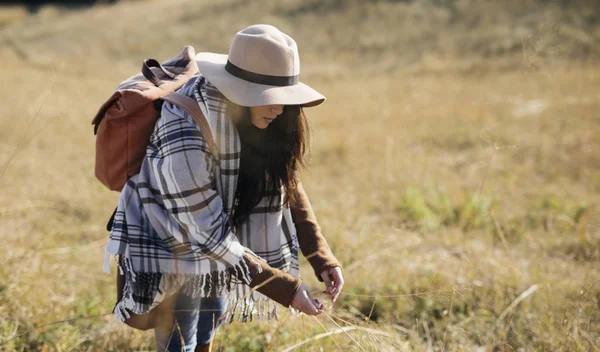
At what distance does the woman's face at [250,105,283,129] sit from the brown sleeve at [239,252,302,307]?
0.43m

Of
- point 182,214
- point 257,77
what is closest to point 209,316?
point 182,214

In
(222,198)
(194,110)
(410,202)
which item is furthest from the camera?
(410,202)


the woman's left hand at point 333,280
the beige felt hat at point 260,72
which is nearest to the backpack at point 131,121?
the beige felt hat at point 260,72

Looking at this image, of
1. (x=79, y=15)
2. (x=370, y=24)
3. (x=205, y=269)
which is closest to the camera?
(x=205, y=269)

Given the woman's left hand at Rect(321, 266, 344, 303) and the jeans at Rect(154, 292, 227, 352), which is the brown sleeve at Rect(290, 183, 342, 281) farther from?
the jeans at Rect(154, 292, 227, 352)

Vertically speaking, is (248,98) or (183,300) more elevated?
(248,98)

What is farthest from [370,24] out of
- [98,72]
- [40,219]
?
[40,219]

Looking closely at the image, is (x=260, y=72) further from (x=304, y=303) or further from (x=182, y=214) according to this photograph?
(x=304, y=303)

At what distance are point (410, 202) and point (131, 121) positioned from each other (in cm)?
292

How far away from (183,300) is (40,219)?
7.83 ft

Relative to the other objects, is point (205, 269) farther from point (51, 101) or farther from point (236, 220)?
point (51, 101)

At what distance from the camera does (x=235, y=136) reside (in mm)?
1654

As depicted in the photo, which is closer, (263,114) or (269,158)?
(263,114)

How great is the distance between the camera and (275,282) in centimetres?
165
